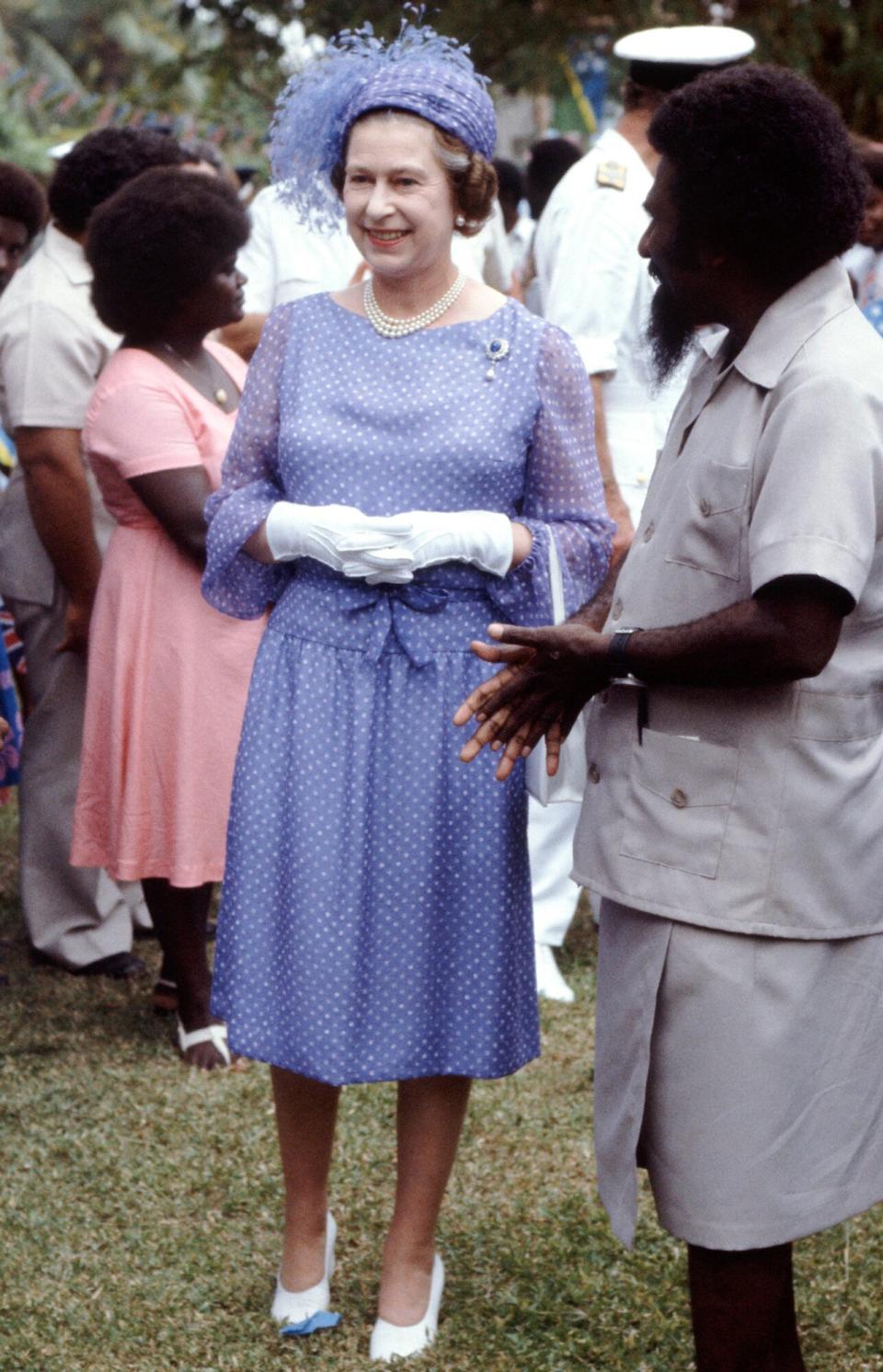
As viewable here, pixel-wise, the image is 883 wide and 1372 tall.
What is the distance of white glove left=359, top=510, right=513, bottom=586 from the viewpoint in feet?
9.96

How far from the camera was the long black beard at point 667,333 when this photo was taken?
8.28 ft

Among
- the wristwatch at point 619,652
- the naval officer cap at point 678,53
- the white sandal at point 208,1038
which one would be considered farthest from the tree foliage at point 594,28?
the wristwatch at point 619,652

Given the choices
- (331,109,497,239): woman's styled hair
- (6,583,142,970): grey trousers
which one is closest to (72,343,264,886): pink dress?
(6,583,142,970): grey trousers

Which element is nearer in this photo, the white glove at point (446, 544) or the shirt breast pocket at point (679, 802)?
the shirt breast pocket at point (679, 802)

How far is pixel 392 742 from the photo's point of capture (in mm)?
3139

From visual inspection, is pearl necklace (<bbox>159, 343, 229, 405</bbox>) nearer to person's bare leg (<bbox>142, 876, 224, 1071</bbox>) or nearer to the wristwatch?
person's bare leg (<bbox>142, 876, 224, 1071</bbox>)

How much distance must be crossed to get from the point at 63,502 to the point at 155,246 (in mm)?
886

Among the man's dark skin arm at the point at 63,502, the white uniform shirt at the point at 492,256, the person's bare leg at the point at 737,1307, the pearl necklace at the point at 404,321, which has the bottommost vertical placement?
the man's dark skin arm at the point at 63,502

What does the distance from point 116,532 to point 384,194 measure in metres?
1.90

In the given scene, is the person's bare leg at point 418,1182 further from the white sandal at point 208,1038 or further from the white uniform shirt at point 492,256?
the white uniform shirt at point 492,256

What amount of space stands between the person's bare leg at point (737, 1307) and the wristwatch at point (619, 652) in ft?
2.61

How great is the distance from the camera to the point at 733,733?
238cm

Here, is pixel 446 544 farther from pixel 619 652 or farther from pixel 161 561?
pixel 161 561

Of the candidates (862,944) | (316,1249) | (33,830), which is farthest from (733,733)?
(33,830)
